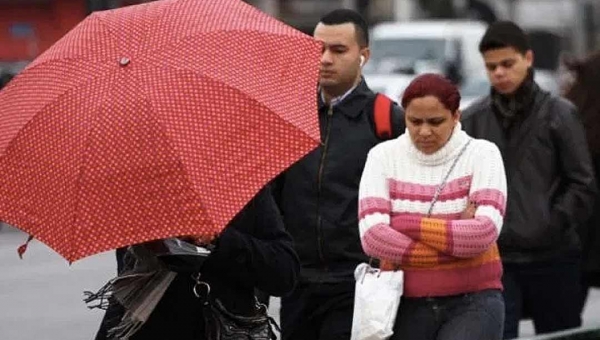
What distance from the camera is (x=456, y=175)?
6.40 metres

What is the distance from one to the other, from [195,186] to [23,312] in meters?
9.99

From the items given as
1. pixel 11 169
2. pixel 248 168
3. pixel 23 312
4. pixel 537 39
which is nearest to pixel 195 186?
pixel 248 168

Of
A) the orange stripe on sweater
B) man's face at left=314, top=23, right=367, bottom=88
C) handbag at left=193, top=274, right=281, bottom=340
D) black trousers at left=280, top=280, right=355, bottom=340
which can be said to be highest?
man's face at left=314, top=23, right=367, bottom=88

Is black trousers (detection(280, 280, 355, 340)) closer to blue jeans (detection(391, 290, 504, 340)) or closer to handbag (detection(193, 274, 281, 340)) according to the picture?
blue jeans (detection(391, 290, 504, 340))

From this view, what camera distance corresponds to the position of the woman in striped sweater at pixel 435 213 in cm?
632

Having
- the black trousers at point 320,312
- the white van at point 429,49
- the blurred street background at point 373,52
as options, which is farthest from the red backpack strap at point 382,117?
the white van at point 429,49

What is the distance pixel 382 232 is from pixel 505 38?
2.08 meters

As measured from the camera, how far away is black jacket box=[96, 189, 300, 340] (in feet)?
18.2

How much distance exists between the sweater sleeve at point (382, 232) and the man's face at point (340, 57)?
90 centimetres

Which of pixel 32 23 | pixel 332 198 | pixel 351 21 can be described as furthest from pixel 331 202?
pixel 32 23

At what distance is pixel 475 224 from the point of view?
6258 millimetres

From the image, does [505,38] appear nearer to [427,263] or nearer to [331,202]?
[331,202]

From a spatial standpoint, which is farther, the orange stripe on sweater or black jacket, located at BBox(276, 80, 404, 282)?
black jacket, located at BBox(276, 80, 404, 282)

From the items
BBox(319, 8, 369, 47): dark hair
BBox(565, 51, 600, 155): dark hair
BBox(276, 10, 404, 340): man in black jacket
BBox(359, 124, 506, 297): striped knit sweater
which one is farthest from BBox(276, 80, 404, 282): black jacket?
BBox(565, 51, 600, 155): dark hair
